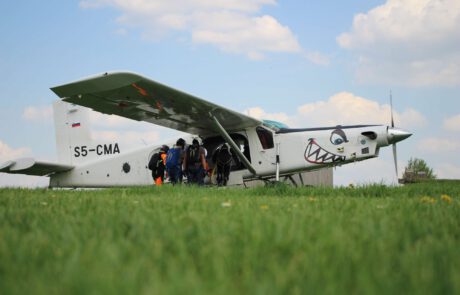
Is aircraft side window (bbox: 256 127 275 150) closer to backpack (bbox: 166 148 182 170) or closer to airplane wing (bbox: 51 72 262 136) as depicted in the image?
airplane wing (bbox: 51 72 262 136)

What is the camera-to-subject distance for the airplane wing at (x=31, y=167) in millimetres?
16719

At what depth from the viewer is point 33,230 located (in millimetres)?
2932

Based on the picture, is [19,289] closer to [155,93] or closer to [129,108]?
[155,93]

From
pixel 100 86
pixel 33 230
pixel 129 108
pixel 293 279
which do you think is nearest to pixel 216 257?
pixel 293 279

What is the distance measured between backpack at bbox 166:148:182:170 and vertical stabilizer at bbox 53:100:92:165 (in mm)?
5588

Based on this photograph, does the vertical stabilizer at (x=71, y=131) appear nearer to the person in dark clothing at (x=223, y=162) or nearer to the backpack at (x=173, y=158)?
the backpack at (x=173, y=158)

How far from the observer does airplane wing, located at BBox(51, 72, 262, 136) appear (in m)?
11.8

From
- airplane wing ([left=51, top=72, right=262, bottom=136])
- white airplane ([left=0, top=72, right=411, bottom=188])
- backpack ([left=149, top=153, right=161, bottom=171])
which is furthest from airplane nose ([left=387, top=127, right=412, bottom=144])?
backpack ([left=149, top=153, right=161, bottom=171])

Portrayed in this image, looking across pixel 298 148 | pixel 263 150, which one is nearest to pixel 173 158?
pixel 263 150

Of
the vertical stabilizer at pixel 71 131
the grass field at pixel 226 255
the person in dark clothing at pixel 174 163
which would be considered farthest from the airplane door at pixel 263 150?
the grass field at pixel 226 255

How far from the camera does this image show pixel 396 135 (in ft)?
46.2

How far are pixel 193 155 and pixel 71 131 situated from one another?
21.9 feet

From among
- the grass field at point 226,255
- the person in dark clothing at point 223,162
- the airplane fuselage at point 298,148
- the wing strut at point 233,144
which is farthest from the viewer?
the person in dark clothing at point 223,162

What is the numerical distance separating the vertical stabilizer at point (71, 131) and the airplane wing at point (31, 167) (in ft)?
1.52
